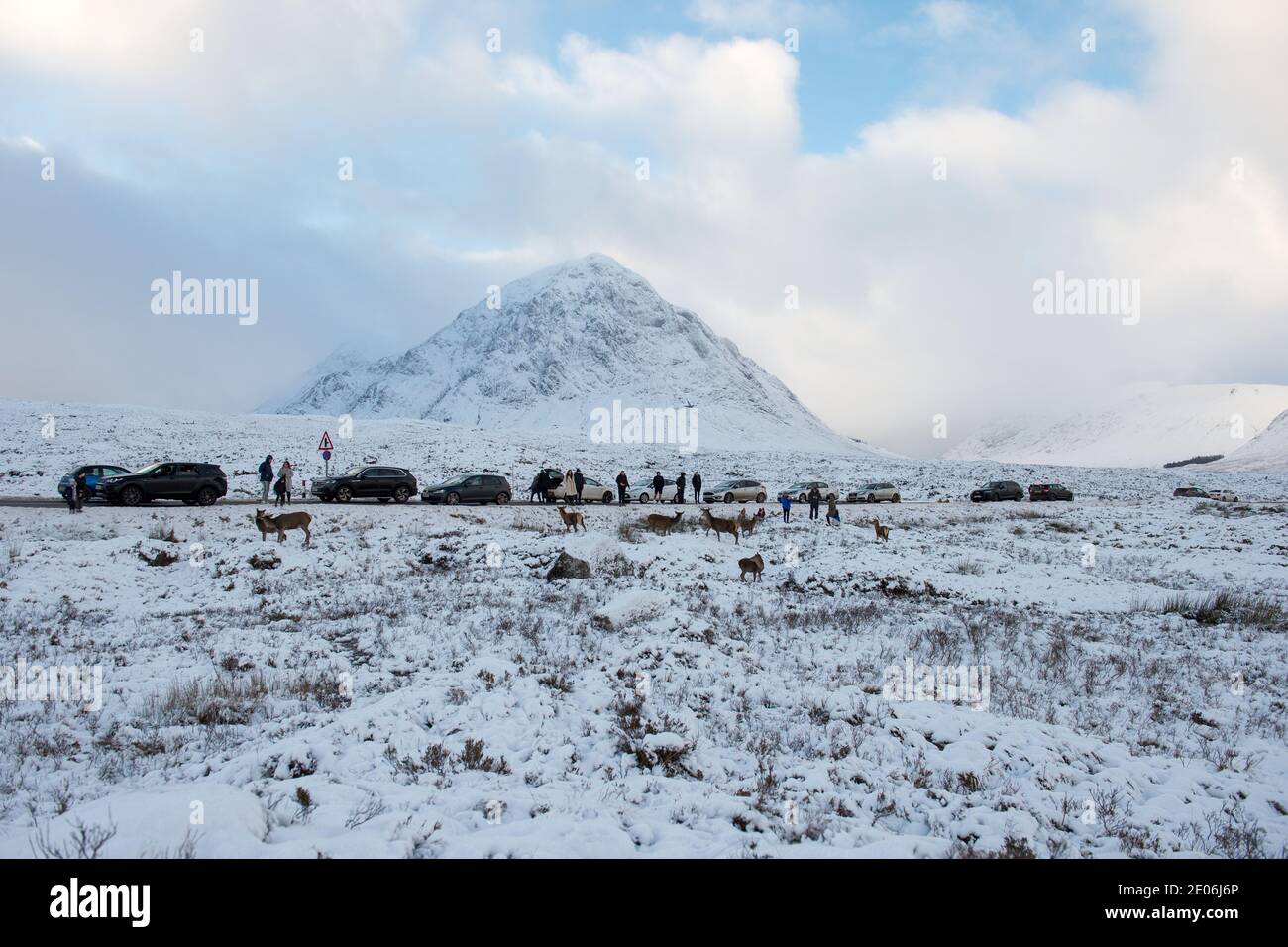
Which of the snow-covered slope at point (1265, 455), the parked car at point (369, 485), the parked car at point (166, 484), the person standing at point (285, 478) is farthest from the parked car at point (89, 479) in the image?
the snow-covered slope at point (1265, 455)

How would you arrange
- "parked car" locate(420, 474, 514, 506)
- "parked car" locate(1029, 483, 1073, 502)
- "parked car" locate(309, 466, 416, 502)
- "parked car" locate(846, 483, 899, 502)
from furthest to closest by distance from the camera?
"parked car" locate(1029, 483, 1073, 502), "parked car" locate(846, 483, 899, 502), "parked car" locate(420, 474, 514, 506), "parked car" locate(309, 466, 416, 502)

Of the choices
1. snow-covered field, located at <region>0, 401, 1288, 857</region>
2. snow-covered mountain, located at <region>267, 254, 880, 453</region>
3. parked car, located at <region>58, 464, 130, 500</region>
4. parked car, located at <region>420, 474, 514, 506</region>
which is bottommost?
snow-covered field, located at <region>0, 401, 1288, 857</region>

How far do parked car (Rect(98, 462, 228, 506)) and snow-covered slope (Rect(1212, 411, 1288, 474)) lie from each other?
495 feet

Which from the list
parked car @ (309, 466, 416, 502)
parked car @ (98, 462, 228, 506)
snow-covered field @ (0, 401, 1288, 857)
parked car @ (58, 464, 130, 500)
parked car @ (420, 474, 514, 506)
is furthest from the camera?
parked car @ (420, 474, 514, 506)

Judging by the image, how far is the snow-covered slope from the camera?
11897cm

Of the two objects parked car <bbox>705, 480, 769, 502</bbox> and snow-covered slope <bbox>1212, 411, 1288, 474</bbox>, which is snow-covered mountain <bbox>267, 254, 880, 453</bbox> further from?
parked car <bbox>705, 480, 769, 502</bbox>

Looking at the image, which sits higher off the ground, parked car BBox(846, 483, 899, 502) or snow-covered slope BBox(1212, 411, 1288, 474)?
snow-covered slope BBox(1212, 411, 1288, 474)

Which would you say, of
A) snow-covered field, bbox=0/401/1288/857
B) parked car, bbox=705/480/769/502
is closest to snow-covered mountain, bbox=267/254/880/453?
parked car, bbox=705/480/769/502

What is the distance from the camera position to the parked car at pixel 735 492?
4012cm

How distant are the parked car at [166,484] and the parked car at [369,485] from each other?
3.84 meters

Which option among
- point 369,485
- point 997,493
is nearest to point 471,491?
point 369,485

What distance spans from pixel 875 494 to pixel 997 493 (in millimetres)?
8720

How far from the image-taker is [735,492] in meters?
40.2
